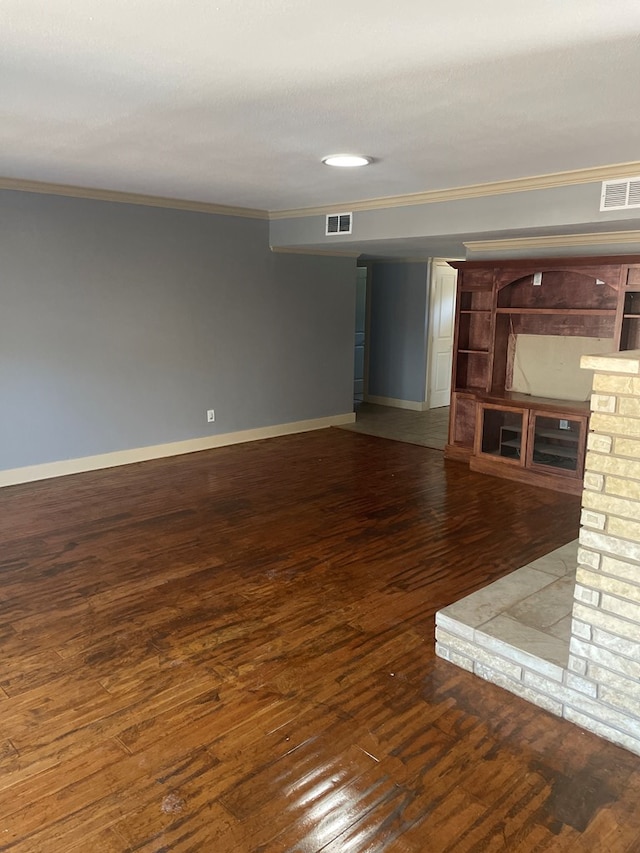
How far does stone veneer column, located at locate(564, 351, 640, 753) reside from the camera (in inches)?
79.0

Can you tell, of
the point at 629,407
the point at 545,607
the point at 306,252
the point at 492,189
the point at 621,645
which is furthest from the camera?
the point at 306,252

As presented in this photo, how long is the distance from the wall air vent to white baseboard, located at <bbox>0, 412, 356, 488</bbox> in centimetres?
400

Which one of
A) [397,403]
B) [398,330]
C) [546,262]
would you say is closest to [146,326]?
[546,262]

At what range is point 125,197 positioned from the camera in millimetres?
5137

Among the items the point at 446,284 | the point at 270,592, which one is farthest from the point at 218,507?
the point at 446,284

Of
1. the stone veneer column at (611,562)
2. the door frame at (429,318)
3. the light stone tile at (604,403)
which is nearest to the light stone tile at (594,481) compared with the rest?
the stone veneer column at (611,562)

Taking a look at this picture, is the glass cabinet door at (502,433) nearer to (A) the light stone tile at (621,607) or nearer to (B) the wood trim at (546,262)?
(B) the wood trim at (546,262)

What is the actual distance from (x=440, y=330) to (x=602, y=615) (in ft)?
22.2

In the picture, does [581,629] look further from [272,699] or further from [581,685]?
[272,699]

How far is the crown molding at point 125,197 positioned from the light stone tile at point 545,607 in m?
4.37

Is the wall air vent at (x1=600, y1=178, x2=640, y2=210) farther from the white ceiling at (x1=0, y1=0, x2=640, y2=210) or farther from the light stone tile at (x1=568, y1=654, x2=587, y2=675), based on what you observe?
the light stone tile at (x1=568, y1=654, x2=587, y2=675)

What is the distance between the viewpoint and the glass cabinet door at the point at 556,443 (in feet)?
16.3

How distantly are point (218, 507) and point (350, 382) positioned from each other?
11.3ft

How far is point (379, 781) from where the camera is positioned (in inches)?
76.6
